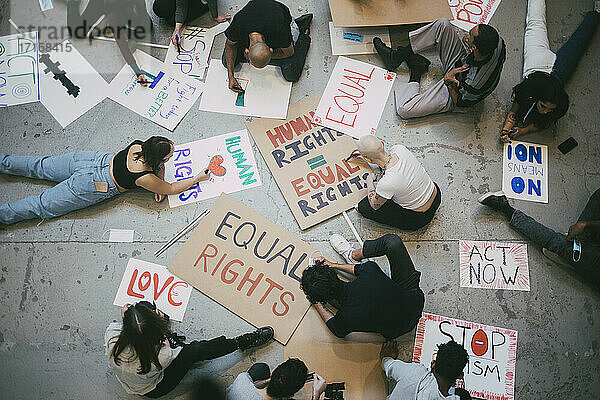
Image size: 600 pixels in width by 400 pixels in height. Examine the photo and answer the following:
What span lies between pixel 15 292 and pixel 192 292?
3.94 ft

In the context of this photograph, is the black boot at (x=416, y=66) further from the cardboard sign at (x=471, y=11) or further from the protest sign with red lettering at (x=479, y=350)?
the protest sign with red lettering at (x=479, y=350)

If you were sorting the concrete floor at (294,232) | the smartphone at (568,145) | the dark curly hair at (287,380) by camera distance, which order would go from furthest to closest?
1. the smartphone at (568,145)
2. the concrete floor at (294,232)
3. the dark curly hair at (287,380)

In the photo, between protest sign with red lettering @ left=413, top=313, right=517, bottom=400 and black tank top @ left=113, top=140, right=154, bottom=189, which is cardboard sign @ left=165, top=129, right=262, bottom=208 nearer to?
black tank top @ left=113, top=140, right=154, bottom=189

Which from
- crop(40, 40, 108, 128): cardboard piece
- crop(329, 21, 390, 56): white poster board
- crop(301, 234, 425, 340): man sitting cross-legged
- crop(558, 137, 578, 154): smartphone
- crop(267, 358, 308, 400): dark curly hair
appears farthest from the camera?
crop(329, 21, 390, 56): white poster board

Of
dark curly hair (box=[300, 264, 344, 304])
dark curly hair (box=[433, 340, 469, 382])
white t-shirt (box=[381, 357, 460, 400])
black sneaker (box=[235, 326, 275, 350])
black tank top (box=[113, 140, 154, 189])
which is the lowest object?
white t-shirt (box=[381, 357, 460, 400])

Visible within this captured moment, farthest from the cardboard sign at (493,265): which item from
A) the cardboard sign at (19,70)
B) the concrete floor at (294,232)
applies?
the cardboard sign at (19,70)

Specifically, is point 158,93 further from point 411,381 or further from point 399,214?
point 411,381

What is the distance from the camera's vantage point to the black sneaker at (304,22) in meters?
3.83

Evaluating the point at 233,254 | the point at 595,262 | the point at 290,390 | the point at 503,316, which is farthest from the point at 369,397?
the point at 595,262

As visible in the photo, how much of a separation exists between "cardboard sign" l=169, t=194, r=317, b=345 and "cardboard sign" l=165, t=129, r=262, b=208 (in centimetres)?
15

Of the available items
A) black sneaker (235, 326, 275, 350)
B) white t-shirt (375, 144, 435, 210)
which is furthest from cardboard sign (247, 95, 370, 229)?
black sneaker (235, 326, 275, 350)

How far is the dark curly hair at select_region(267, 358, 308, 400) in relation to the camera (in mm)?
2588

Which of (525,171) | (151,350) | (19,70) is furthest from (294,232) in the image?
(19,70)

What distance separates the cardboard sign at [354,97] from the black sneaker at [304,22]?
0.36 meters
